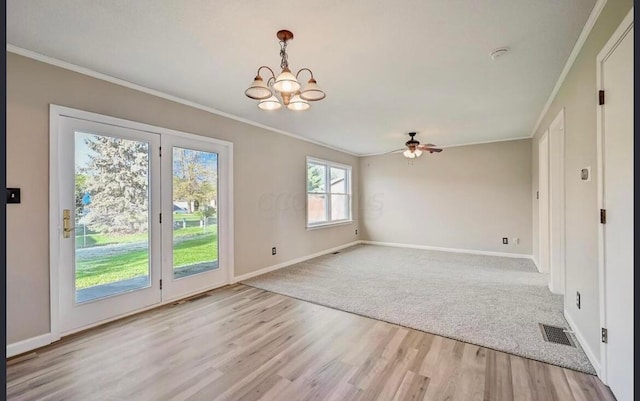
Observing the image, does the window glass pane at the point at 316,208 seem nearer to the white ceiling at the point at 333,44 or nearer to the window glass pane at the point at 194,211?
the window glass pane at the point at 194,211

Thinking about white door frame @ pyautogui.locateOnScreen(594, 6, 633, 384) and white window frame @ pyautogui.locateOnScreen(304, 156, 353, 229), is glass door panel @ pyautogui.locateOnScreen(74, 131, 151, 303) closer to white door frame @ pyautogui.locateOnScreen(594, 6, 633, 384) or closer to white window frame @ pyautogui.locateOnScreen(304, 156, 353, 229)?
white window frame @ pyautogui.locateOnScreen(304, 156, 353, 229)

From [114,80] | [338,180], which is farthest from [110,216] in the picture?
[338,180]

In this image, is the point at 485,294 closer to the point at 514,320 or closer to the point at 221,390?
the point at 514,320

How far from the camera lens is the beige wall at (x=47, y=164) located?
2348 millimetres

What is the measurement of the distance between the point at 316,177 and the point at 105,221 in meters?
4.10

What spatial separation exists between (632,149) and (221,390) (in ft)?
9.07

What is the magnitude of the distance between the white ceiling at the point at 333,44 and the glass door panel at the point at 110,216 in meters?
0.79

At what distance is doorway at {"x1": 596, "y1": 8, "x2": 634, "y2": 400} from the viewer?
5.02 ft

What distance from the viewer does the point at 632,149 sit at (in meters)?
1.49

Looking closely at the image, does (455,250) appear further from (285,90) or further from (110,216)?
(110,216)

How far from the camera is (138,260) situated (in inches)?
124

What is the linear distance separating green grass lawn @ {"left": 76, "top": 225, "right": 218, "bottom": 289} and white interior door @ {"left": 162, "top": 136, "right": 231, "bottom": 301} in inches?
0.5

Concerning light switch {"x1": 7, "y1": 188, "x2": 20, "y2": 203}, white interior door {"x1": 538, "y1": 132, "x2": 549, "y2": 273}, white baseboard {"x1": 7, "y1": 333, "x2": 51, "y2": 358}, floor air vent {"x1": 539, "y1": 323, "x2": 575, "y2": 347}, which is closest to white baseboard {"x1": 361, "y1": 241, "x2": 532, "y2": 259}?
white interior door {"x1": 538, "y1": 132, "x2": 549, "y2": 273}

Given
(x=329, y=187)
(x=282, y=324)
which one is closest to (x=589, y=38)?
(x=282, y=324)
